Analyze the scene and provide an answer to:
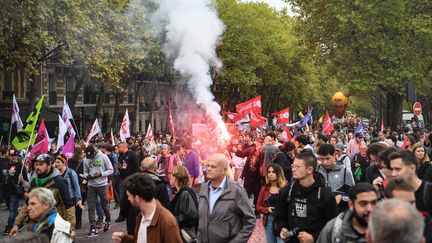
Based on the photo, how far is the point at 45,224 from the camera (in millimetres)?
5602

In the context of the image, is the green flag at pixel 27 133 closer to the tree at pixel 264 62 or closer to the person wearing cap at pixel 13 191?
the person wearing cap at pixel 13 191

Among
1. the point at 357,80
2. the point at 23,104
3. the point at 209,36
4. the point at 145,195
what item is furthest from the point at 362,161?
the point at 23,104

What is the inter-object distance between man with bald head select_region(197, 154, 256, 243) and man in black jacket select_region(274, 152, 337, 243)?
315 mm

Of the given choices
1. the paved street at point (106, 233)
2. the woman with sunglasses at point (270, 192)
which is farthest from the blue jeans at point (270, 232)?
the paved street at point (106, 233)

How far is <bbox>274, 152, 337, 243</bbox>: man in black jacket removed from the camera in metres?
5.73

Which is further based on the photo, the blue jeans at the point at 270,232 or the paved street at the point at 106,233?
the paved street at the point at 106,233

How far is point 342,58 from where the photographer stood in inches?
1393

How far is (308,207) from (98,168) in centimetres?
657

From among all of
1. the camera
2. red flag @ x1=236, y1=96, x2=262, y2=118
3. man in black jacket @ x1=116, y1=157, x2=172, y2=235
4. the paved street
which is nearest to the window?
red flag @ x1=236, y1=96, x2=262, y2=118

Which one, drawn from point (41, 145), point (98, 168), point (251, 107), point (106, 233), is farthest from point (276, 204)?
point (251, 107)

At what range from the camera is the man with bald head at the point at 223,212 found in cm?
594

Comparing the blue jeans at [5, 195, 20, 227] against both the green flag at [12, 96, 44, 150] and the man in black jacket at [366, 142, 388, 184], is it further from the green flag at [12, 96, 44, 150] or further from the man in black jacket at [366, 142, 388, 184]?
the man in black jacket at [366, 142, 388, 184]

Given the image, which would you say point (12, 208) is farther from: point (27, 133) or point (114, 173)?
point (114, 173)

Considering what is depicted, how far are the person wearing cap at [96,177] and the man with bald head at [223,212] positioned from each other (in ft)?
19.2
